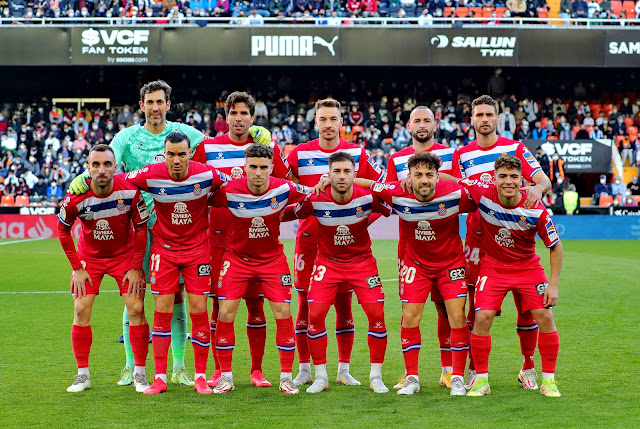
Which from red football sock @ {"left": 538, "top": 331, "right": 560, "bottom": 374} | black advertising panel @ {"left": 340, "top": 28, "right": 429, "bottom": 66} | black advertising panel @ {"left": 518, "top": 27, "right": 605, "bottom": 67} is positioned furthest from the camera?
black advertising panel @ {"left": 518, "top": 27, "right": 605, "bottom": 67}

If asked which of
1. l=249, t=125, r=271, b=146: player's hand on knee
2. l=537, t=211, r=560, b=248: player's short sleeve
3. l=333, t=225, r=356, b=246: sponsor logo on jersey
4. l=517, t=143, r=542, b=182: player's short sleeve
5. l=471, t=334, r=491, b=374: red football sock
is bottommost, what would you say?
l=471, t=334, r=491, b=374: red football sock

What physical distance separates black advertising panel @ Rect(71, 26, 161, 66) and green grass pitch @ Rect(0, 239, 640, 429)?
19.2 m

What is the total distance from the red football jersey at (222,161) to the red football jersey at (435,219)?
3.48ft

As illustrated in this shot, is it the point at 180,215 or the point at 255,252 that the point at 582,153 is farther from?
the point at 180,215

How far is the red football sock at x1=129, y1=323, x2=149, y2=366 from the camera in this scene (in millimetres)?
6484

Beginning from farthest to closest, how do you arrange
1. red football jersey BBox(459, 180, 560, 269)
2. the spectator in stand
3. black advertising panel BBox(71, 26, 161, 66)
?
1. black advertising panel BBox(71, 26, 161, 66)
2. the spectator in stand
3. red football jersey BBox(459, 180, 560, 269)

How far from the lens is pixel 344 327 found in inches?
272

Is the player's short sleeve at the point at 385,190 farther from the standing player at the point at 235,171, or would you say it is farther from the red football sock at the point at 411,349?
the red football sock at the point at 411,349

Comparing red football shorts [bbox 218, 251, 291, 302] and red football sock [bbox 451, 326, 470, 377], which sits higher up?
red football shorts [bbox 218, 251, 291, 302]

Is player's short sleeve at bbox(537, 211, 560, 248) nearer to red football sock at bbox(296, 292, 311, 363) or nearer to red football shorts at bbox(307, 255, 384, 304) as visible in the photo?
red football shorts at bbox(307, 255, 384, 304)

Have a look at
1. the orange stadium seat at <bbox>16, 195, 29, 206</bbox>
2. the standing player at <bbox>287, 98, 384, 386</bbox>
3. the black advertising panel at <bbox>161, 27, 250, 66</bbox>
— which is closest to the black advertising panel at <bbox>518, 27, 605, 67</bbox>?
the black advertising panel at <bbox>161, 27, 250, 66</bbox>

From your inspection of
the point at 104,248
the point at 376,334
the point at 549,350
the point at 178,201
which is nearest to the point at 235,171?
the point at 178,201

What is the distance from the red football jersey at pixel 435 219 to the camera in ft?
21.2

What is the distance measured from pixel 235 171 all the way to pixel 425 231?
175 cm
